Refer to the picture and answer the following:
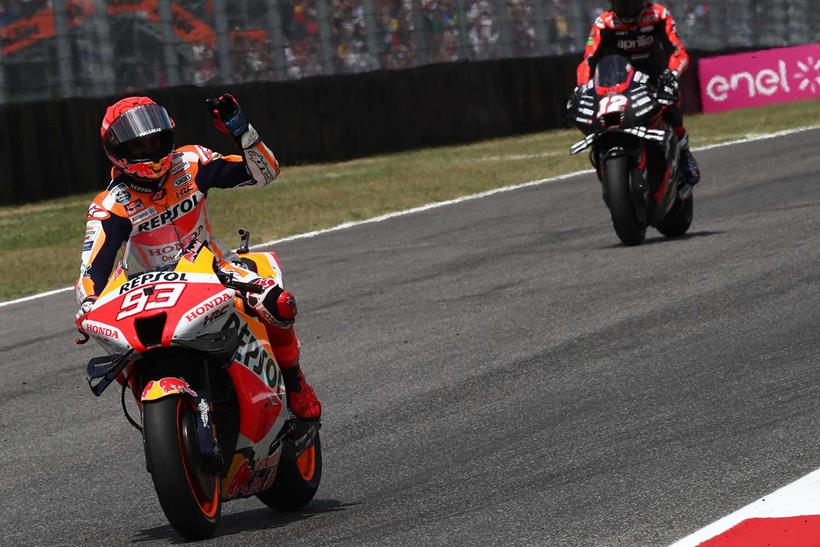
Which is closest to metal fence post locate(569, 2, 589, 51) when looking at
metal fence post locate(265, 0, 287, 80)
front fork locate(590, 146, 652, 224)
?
metal fence post locate(265, 0, 287, 80)

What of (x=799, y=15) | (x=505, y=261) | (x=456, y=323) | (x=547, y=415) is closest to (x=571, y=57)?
(x=799, y=15)

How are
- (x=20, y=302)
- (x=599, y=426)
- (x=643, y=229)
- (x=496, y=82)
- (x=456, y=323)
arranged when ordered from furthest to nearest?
(x=496, y=82), (x=20, y=302), (x=643, y=229), (x=456, y=323), (x=599, y=426)

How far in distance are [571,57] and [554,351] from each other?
19483 millimetres

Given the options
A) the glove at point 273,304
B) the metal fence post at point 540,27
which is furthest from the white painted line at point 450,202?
the glove at point 273,304

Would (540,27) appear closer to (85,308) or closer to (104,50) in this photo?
(104,50)

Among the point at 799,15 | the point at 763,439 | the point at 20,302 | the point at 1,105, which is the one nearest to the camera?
the point at 763,439

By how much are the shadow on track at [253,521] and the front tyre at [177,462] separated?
0.95 feet

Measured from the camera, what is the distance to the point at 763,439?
20.3 feet

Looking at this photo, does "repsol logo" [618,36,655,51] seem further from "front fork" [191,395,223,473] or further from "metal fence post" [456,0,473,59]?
"metal fence post" [456,0,473,59]

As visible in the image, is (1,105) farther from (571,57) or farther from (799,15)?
(799,15)

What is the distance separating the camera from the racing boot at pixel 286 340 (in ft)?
19.5

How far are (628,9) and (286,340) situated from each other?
6.85 meters

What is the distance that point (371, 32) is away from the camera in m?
25.6

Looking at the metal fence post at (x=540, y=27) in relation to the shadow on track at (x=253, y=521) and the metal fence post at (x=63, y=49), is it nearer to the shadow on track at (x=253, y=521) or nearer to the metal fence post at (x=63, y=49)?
the metal fence post at (x=63, y=49)
